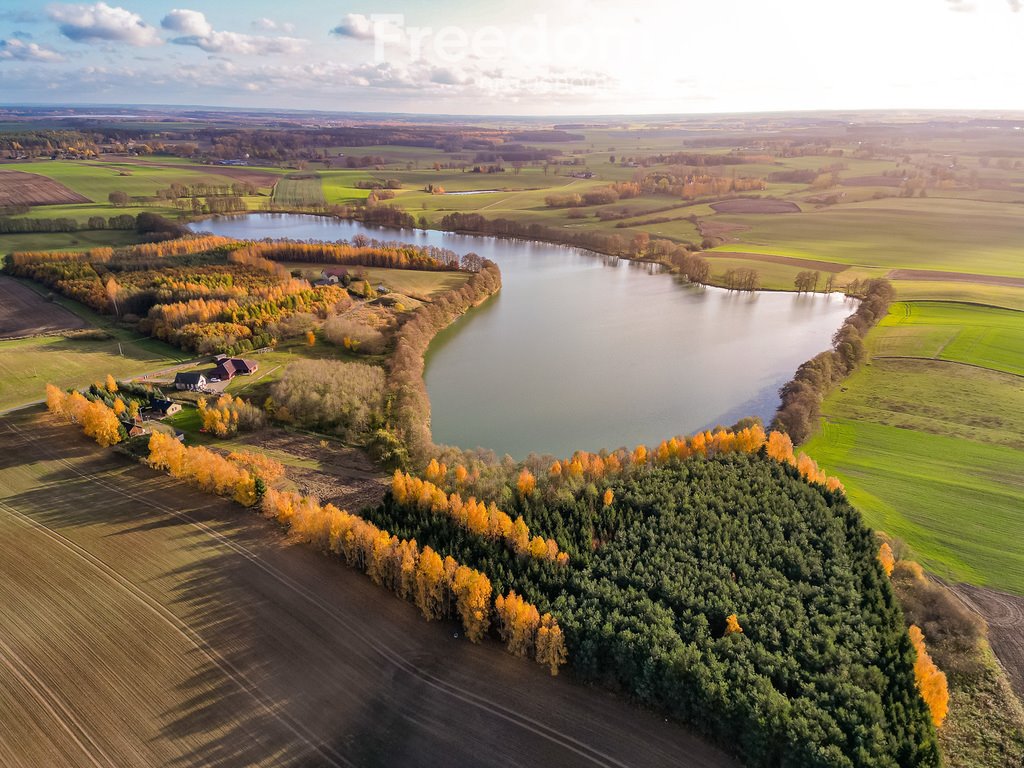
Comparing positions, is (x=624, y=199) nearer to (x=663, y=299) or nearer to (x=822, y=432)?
(x=663, y=299)

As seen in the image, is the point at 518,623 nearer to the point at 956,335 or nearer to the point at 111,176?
the point at 956,335

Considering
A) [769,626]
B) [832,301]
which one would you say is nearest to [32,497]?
[769,626]

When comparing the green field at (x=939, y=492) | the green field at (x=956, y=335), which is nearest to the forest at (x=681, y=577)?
the green field at (x=939, y=492)

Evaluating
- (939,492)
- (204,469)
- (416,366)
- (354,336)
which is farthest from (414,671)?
(354,336)

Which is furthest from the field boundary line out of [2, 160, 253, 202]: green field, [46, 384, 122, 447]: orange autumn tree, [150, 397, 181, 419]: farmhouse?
[2, 160, 253, 202]: green field

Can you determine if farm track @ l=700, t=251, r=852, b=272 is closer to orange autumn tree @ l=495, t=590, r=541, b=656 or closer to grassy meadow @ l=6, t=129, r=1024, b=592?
grassy meadow @ l=6, t=129, r=1024, b=592

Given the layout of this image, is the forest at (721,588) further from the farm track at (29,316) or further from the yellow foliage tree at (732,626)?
the farm track at (29,316)
